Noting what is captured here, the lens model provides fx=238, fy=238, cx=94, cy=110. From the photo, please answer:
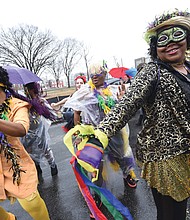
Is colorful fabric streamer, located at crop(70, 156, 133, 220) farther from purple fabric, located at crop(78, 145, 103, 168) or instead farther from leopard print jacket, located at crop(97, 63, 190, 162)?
leopard print jacket, located at crop(97, 63, 190, 162)

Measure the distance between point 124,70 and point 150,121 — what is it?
18.5 feet

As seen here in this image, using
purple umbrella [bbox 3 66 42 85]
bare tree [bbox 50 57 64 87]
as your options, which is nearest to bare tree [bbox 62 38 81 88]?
bare tree [bbox 50 57 64 87]

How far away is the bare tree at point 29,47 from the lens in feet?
83.8

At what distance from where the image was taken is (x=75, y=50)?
112 ft

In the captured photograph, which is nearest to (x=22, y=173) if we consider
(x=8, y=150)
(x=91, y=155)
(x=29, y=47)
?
(x=8, y=150)

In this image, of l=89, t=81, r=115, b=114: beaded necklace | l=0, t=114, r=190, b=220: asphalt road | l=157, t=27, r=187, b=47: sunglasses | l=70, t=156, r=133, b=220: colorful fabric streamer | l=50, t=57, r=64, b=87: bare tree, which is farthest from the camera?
l=50, t=57, r=64, b=87: bare tree

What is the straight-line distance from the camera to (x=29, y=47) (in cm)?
2738

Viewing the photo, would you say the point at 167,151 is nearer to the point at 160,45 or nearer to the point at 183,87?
the point at 183,87

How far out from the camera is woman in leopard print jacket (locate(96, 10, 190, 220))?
1.33m

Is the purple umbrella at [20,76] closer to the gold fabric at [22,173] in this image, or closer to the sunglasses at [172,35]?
the gold fabric at [22,173]

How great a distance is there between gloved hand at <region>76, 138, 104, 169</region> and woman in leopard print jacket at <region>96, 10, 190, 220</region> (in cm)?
14

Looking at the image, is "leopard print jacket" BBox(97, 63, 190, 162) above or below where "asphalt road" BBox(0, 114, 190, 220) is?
above

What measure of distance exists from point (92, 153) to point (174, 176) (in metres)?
0.55

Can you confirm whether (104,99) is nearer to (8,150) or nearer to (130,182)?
(130,182)
